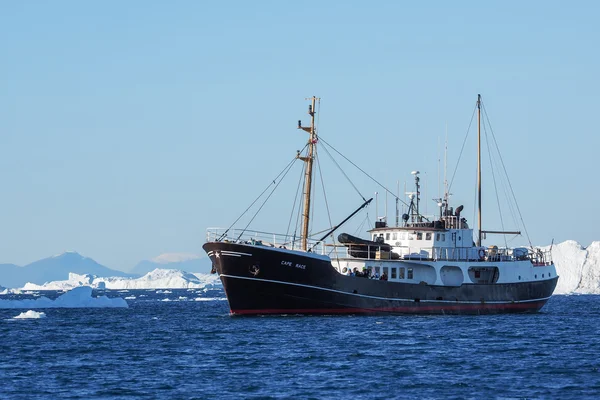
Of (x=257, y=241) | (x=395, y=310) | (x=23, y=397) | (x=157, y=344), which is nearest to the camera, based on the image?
(x=23, y=397)

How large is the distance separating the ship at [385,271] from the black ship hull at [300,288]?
6 cm

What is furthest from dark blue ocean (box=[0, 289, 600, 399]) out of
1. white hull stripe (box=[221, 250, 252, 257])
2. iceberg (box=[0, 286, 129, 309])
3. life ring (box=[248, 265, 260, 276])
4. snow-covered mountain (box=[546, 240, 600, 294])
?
snow-covered mountain (box=[546, 240, 600, 294])

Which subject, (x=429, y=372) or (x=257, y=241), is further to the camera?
(x=257, y=241)

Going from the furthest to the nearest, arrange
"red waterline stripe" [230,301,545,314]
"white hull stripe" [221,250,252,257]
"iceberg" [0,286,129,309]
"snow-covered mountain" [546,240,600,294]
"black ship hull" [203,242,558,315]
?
"snow-covered mountain" [546,240,600,294] → "iceberg" [0,286,129,309] → "red waterline stripe" [230,301,545,314] → "black ship hull" [203,242,558,315] → "white hull stripe" [221,250,252,257]

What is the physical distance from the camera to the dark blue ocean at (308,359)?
31875 millimetres

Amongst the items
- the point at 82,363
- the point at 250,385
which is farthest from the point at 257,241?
the point at 250,385

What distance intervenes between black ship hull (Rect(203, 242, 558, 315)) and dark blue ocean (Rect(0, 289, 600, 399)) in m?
1.04

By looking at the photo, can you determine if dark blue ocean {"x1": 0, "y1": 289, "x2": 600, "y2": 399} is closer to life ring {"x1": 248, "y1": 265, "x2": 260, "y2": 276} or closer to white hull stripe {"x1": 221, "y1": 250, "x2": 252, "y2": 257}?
life ring {"x1": 248, "y1": 265, "x2": 260, "y2": 276}

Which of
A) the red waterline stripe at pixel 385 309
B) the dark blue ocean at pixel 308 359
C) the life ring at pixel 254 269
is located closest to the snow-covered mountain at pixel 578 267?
the red waterline stripe at pixel 385 309

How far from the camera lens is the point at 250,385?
32844mm

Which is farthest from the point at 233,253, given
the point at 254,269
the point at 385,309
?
the point at 385,309

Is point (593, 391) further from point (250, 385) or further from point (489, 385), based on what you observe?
point (250, 385)

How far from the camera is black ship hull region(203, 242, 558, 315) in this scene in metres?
55.8

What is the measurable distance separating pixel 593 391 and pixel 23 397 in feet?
58.8
